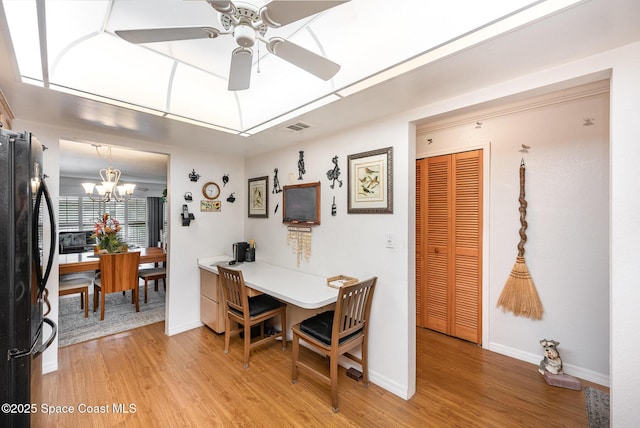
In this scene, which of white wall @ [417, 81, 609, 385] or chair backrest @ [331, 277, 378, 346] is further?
white wall @ [417, 81, 609, 385]

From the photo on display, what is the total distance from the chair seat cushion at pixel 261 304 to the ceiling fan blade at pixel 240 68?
194 centimetres

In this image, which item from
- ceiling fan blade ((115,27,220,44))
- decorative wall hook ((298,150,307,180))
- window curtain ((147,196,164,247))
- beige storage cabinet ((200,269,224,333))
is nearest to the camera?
ceiling fan blade ((115,27,220,44))

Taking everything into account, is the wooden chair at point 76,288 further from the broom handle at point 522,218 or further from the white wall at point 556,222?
the broom handle at point 522,218

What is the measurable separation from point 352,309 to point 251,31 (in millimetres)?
1863

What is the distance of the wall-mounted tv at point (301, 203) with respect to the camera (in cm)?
278

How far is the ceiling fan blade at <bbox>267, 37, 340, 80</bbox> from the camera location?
3.88 feet

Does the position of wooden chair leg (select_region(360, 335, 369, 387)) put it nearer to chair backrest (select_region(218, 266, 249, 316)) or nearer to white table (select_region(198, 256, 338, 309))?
white table (select_region(198, 256, 338, 309))

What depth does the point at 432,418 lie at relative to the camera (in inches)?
73.8

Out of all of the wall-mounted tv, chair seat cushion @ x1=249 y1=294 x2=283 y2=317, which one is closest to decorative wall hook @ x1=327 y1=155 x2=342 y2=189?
the wall-mounted tv

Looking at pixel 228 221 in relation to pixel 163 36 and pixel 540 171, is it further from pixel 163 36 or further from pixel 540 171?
pixel 540 171

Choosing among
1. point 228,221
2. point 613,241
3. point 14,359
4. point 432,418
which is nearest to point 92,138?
point 228,221

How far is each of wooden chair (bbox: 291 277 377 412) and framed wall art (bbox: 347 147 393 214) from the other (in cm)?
60

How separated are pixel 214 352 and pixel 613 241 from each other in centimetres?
316

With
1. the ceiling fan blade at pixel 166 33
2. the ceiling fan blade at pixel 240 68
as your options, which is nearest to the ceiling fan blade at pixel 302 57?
the ceiling fan blade at pixel 240 68
